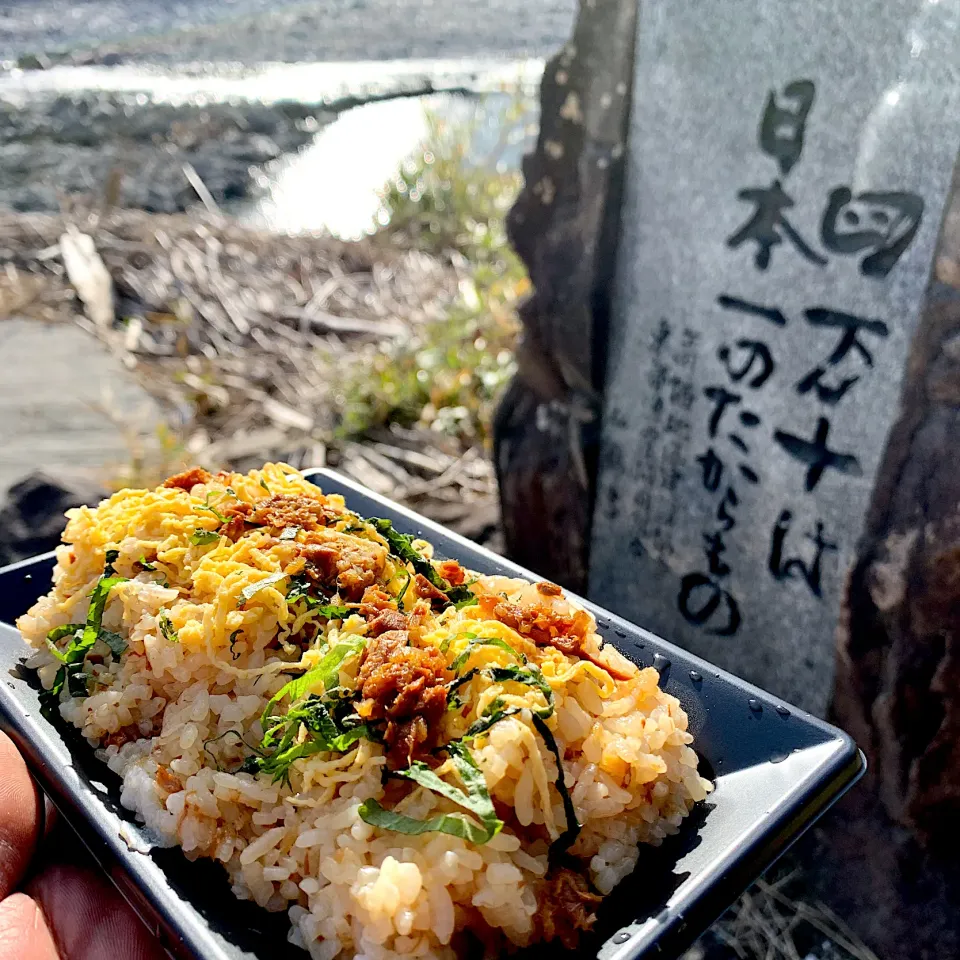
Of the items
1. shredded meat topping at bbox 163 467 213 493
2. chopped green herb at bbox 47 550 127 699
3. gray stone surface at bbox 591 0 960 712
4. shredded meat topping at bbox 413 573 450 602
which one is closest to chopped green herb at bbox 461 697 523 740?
shredded meat topping at bbox 413 573 450 602

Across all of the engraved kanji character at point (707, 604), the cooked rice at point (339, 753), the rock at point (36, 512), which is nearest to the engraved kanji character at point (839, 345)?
the engraved kanji character at point (707, 604)

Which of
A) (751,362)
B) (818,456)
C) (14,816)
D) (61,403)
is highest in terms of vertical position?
(751,362)

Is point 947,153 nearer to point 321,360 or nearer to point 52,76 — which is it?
point 321,360

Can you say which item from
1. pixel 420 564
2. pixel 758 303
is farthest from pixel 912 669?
pixel 420 564

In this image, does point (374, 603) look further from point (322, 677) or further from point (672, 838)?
point (672, 838)

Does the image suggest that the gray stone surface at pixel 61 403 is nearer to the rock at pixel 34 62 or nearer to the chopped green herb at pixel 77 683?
the chopped green herb at pixel 77 683

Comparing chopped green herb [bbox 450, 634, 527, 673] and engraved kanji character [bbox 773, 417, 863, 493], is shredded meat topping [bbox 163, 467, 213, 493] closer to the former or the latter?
chopped green herb [bbox 450, 634, 527, 673]

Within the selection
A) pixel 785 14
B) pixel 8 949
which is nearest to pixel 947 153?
pixel 785 14
